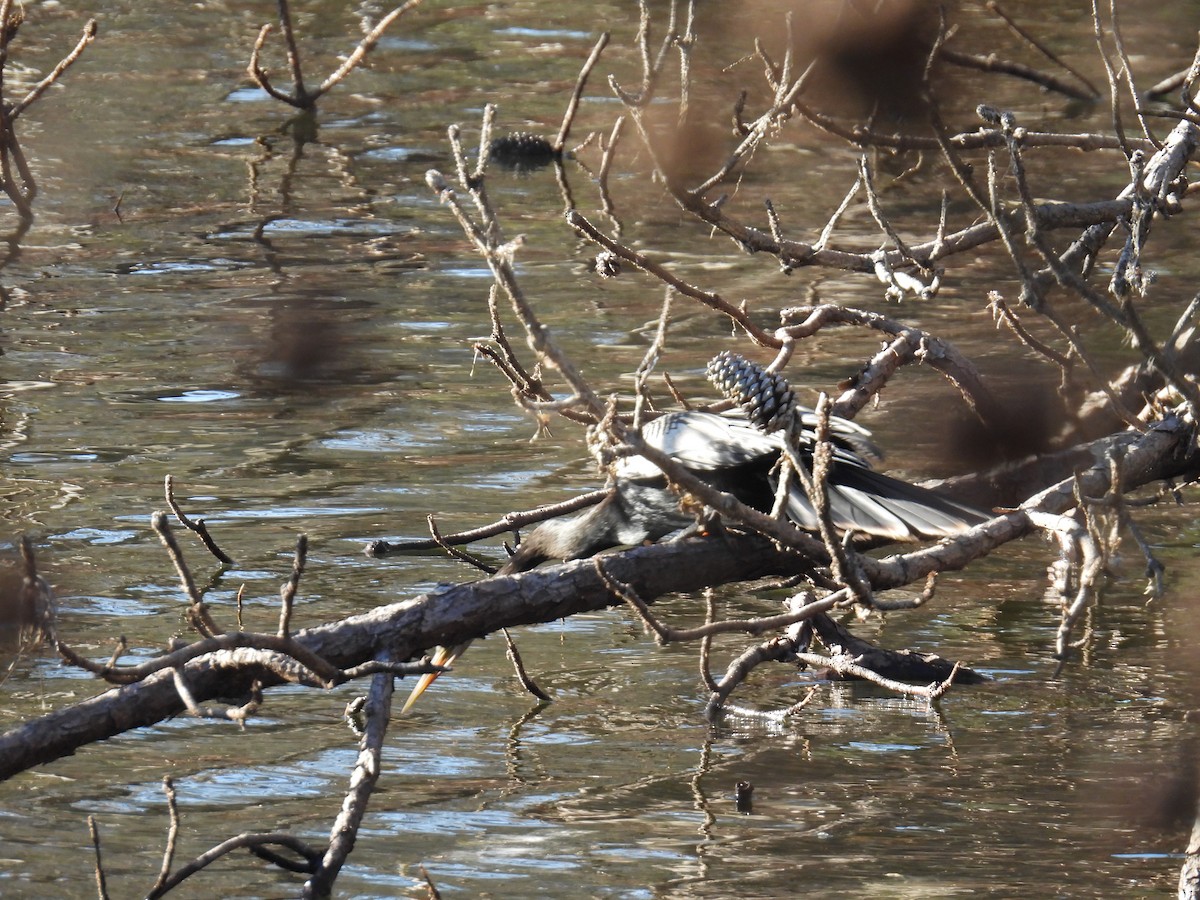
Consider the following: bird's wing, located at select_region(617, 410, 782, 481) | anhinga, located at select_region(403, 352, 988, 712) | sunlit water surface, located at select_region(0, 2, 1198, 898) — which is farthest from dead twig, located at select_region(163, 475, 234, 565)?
bird's wing, located at select_region(617, 410, 782, 481)

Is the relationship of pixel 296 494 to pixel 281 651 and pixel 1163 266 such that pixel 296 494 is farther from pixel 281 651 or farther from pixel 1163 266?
pixel 1163 266

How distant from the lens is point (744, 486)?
3.96m

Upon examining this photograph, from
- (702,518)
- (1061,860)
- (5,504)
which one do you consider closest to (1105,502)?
(702,518)

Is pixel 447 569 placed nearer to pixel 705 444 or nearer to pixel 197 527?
pixel 197 527

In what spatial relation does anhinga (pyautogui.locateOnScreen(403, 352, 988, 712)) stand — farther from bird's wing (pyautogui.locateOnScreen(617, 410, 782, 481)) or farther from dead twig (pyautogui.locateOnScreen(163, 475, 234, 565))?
dead twig (pyautogui.locateOnScreen(163, 475, 234, 565))

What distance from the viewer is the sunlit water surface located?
3703 millimetres

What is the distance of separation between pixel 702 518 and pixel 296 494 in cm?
308

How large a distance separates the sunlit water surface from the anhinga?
1.67 ft

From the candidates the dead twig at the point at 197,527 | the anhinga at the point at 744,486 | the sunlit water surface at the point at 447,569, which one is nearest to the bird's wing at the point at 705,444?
the anhinga at the point at 744,486

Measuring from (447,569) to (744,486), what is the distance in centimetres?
179

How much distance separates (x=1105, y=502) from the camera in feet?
9.65

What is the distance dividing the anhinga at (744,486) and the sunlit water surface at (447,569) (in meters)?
0.51

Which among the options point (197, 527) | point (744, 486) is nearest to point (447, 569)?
point (197, 527)

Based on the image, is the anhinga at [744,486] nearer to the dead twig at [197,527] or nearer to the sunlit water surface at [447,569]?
the sunlit water surface at [447,569]
